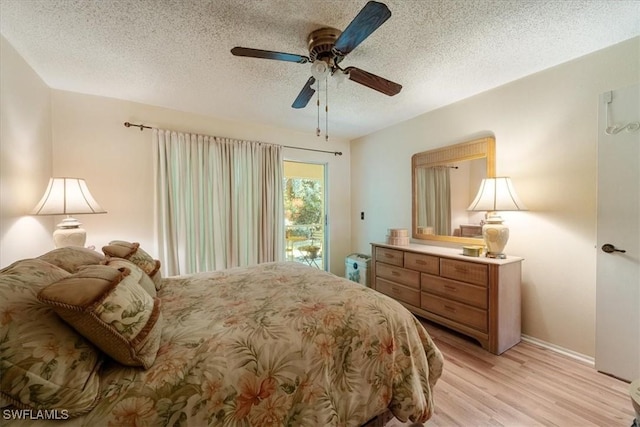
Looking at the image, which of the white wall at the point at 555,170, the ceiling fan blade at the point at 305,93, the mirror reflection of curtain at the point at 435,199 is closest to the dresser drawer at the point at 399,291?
the mirror reflection of curtain at the point at 435,199

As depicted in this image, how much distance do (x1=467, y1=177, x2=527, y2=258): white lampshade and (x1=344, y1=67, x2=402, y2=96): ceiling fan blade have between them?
132 centimetres

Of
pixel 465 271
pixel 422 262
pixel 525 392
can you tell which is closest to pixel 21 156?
pixel 422 262

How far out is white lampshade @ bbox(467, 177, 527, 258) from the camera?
2.30 meters

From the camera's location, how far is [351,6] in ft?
5.00

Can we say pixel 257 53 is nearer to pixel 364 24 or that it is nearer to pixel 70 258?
pixel 364 24

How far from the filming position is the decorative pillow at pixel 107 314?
0.82 metres

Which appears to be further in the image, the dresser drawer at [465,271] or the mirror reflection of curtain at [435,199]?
the mirror reflection of curtain at [435,199]

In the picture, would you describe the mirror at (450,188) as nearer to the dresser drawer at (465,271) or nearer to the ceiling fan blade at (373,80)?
the dresser drawer at (465,271)

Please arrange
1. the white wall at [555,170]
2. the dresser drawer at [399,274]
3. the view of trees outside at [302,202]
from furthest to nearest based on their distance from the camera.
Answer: the view of trees outside at [302,202]
the dresser drawer at [399,274]
the white wall at [555,170]

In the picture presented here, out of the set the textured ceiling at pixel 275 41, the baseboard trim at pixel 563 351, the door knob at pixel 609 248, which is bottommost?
the baseboard trim at pixel 563 351

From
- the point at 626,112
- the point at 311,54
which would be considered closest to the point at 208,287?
the point at 311,54

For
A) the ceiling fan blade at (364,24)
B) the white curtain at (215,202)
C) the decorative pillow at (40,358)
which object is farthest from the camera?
the white curtain at (215,202)

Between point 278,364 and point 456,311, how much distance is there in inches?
80.5

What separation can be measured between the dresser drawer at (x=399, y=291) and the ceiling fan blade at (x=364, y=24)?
8.04ft
